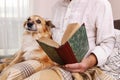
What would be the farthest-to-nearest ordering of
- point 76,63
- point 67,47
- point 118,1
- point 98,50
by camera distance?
point 118,1
point 98,50
point 76,63
point 67,47

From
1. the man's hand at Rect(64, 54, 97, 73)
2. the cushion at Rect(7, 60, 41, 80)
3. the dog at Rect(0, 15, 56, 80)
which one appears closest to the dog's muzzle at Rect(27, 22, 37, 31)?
the dog at Rect(0, 15, 56, 80)

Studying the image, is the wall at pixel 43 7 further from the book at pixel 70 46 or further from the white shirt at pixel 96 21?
the book at pixel 70 46

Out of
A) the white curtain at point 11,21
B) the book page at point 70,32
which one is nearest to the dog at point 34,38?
the book page at point 70,32

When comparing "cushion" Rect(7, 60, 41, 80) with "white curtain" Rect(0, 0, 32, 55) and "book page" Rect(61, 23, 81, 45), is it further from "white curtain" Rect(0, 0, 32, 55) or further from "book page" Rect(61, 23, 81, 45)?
"white curtain" Rect(0, 0, 32, 55)

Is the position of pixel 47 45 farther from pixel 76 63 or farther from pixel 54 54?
pixel 76 63

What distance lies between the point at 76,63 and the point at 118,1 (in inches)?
54.2

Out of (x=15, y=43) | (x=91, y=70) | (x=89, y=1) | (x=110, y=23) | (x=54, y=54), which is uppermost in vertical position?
(x=89, y=1)

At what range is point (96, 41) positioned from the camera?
125cm

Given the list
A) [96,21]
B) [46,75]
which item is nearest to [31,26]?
[96,21]

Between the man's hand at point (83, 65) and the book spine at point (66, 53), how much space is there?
0.02 m

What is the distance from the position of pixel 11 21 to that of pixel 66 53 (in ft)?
5.33

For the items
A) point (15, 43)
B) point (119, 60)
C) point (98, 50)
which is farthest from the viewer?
point (15, 43)

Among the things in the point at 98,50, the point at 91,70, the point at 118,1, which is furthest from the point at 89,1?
the point at 118,1

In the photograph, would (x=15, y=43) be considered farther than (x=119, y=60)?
Yes
